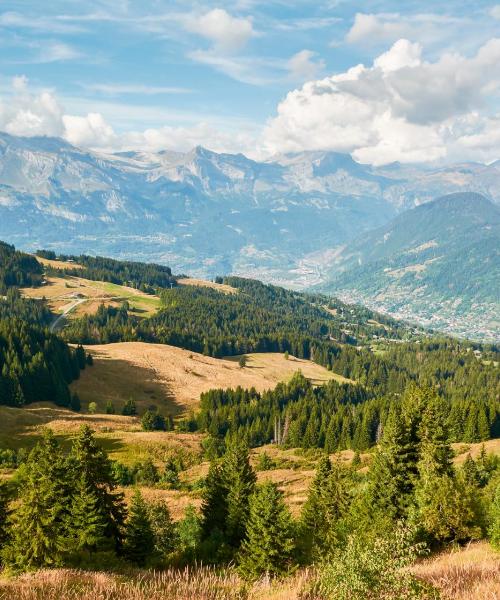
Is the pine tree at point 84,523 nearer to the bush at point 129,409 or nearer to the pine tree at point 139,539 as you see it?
the pine tree at point 139,539

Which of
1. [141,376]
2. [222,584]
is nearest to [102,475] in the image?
[222,584]

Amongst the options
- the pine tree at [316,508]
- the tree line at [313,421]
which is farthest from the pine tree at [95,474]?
the tree line at [313,421]

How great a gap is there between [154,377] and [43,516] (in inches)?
5245

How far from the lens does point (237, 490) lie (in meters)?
42.5

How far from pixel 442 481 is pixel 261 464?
2527 inches

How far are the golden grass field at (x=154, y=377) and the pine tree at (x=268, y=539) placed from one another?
4394 inches

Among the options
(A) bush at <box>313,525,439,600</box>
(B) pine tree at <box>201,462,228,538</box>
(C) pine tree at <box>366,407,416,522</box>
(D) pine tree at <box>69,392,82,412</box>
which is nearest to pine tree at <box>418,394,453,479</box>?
(C) pine tree at <box>366,407,416,522</box>

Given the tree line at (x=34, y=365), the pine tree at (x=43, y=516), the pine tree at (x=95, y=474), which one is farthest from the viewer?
the tree line at (x=34, y=365)

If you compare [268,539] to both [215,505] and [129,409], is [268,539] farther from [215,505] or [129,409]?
[129,409]

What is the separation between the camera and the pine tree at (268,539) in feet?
102

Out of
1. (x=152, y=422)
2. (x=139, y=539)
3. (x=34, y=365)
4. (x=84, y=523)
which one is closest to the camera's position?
(x=84, y=523)

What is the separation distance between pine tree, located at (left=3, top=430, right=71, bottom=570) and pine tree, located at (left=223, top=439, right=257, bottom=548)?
14.4 meters

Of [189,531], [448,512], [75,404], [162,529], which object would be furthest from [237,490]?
[75,404]

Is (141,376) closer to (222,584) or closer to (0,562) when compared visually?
(0,562)
